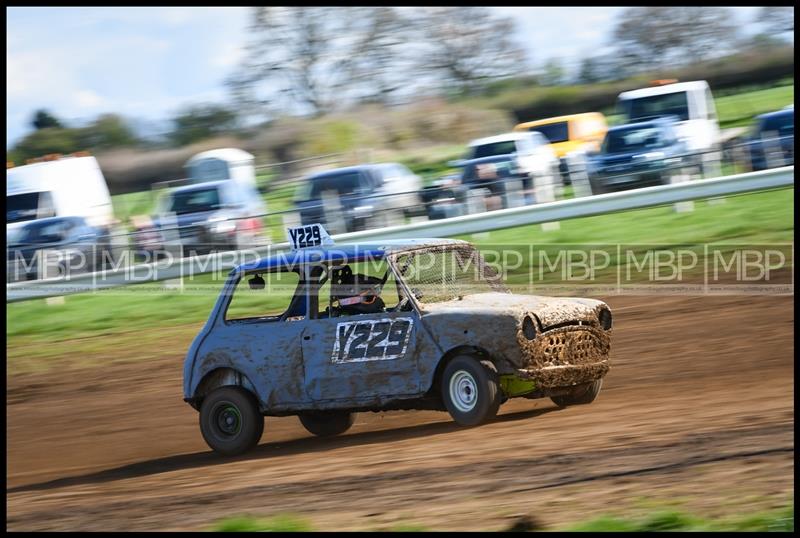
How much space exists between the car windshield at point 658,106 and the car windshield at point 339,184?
7.03 metres

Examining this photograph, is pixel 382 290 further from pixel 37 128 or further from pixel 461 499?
pixel 37 128

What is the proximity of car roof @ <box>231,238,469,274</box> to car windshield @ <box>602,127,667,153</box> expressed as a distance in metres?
10.8

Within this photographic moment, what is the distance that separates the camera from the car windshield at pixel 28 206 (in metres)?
20.8

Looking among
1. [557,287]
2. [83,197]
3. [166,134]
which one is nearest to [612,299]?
[557,287]

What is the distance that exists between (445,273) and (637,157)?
995cm

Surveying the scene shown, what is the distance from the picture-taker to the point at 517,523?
5.67 meters

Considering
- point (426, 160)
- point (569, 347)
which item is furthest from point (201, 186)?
point (569, 347)

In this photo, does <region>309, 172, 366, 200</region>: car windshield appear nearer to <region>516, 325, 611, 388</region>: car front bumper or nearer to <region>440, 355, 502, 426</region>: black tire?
<region>516, 325, 611, 388</region>: car front bumper

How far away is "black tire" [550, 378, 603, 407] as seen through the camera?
372 inches

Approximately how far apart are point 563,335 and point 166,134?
29.9 meters

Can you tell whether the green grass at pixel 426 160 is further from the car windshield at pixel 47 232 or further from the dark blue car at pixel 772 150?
the car windshield at pixel 47 232

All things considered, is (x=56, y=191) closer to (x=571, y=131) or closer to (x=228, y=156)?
(x=228, y=156)

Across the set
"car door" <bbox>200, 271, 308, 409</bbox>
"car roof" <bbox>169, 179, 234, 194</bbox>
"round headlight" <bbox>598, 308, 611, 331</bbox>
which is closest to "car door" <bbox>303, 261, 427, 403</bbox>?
"car door" <bbox>200, 271, 308, 409</bbox>

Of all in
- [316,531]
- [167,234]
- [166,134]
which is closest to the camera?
[316,531]
